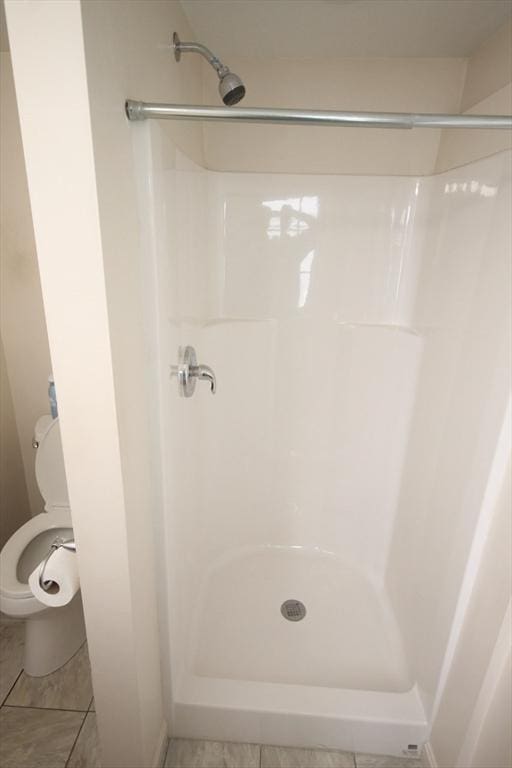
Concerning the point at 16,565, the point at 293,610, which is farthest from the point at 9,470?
the point at 293,610

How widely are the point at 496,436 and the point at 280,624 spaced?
3.63ft

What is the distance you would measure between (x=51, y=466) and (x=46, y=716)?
0.80 m

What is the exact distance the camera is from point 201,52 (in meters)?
0.98

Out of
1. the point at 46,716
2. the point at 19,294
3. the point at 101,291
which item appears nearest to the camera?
the point at 101,291

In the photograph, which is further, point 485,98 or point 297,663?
point 297,663

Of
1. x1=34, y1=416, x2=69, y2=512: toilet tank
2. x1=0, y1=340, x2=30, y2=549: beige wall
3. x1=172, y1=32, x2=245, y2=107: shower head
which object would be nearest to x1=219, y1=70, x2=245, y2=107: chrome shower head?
x1=172, y1=32, x2=245, y2=107: shower head

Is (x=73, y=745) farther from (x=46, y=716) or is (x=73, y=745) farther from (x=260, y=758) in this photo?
(x=260, y=758)

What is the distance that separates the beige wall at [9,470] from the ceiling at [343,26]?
1.36m

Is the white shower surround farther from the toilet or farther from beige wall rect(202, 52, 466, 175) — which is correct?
the toilet

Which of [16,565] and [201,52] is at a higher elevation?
[201,52]

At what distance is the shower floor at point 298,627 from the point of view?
55.3 inches

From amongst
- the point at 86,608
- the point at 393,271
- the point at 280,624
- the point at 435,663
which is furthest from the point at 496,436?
the point at 280,624

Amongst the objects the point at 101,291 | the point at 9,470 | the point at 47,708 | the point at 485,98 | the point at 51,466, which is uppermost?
the point at 485,98

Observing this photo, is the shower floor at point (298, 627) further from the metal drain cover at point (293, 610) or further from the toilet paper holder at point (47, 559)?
the toilet paper holder at point (47, 559)
